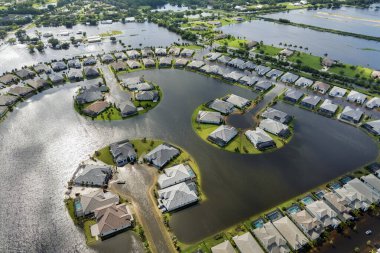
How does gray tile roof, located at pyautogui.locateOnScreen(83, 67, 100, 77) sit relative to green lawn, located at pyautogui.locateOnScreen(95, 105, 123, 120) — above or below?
above

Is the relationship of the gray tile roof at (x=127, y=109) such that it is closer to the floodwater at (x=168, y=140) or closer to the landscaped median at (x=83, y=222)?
the floodwater at (x=168, y=140)

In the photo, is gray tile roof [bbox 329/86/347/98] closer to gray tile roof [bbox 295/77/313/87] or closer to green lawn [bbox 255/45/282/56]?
gray tile roof [bbox 295/77/313/87]

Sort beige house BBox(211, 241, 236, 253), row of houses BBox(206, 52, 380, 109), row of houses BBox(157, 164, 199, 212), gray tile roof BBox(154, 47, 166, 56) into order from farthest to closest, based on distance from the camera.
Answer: gray tile roof BBox(154, 47, 166, 56) < row of houses BBox(206, 52, 380, 109) < row of houses BBox(157, 164, 199, 212) < beige house BBox(211, 241, 236, 253)

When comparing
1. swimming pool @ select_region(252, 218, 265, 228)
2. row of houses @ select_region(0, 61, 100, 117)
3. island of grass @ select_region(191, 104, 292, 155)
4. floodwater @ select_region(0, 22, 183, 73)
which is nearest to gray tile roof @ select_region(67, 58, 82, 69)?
row of houses @ select_region(0, 61, 100, 117)

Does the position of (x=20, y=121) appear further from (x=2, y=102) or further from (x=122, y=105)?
(x=122, y=105)

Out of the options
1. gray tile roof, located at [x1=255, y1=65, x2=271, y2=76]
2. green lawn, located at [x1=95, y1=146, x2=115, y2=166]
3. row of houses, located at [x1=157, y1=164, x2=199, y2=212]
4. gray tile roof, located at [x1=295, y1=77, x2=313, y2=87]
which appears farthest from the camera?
gray tile roof, located at [x1=255, y1=65, x2=271, y2=76]

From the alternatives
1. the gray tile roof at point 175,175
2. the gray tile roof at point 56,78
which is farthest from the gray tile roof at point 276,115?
the gray tile roof at point 56,78

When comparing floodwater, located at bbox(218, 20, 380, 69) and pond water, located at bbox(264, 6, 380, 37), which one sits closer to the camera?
floodwater, located at bbox(218, 20, 380, 69)
